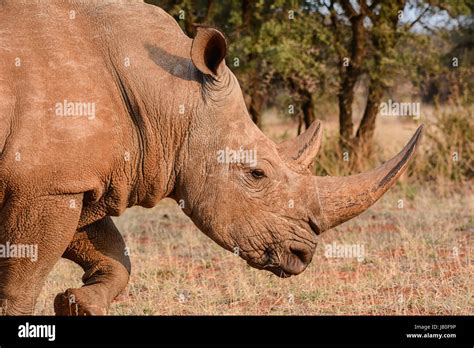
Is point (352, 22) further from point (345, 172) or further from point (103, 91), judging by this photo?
point (103, 91)

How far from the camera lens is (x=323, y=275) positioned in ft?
27.1

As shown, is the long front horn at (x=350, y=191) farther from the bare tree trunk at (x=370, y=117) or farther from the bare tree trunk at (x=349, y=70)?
the bare tree trunk at (x=370, y=117)

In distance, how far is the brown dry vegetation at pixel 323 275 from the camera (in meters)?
7.19

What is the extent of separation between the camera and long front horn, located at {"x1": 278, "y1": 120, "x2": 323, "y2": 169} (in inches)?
233

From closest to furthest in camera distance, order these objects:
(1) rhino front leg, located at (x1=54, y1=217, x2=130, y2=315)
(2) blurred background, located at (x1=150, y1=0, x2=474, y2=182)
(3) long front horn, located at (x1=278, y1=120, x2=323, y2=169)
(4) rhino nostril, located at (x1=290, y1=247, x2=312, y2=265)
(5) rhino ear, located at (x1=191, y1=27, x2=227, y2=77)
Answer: (5) rhino ear, located at (x1=191, y1=27, x2=227, y2=77)
(4) rhino nostril, located at (x1=290, y1=247, x2=312, y2=265)
(3) long front horn, located at (x1=278, y1=120, x2=323, y2=169)
(1) rhino front leg, located at (x1=54, y1=217, x2=130, y2=315)
(2) blurred background, located at (x1=150, y1=0, x2=474, y2=182)

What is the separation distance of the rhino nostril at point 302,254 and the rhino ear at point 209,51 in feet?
3.64

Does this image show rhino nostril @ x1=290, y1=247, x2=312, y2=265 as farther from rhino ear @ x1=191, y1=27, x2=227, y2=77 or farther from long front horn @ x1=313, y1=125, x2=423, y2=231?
rhino ear @ x1=191, y1=27, x2=227, y2=77

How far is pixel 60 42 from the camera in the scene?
17.6ft

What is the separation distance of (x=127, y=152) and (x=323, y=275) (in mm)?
3231

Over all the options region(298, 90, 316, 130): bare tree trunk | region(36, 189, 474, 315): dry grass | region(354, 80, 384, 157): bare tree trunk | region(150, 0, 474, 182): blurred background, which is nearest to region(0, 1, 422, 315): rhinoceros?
region(36, 189, 474, 315): dry grass

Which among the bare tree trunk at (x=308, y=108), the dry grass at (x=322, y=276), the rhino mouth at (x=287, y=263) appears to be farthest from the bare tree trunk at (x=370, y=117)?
the rhino mouth at (x=287, y=263)

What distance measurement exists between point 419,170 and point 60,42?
33.6 feet

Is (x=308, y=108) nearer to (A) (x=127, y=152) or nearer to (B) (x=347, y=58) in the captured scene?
(B) (x=347, y=58)
